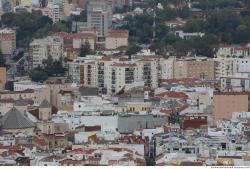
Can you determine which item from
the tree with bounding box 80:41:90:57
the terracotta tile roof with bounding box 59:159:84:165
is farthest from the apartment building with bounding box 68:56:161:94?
the terracotta tile roof with bounding box 59:159:84:165

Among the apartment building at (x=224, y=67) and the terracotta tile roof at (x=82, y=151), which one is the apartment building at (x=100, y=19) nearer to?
the apartment building at (x=224, y=67)

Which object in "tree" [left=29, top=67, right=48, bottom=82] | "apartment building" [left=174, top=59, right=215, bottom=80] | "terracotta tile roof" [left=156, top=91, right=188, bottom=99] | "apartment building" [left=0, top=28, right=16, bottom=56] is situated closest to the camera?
"terracotta tile roof" [left=156, top=91, right=188, bottom=99]

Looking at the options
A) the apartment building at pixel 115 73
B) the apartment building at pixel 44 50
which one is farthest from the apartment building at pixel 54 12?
the apartment building at pixel 115 73

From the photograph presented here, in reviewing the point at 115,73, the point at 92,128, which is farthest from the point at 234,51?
the point at 92,128

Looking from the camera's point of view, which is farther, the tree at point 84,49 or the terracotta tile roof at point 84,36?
the terracotta tile roof at point 84,36

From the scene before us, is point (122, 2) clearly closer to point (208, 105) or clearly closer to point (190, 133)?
point (208, 105)

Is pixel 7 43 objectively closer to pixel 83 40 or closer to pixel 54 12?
pixel 83 40

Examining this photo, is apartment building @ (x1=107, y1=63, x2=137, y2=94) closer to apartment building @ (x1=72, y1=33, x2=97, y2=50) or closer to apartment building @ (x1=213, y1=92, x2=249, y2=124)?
apartment building @ (x1=213, y1=92, x2=249, y2=124)
